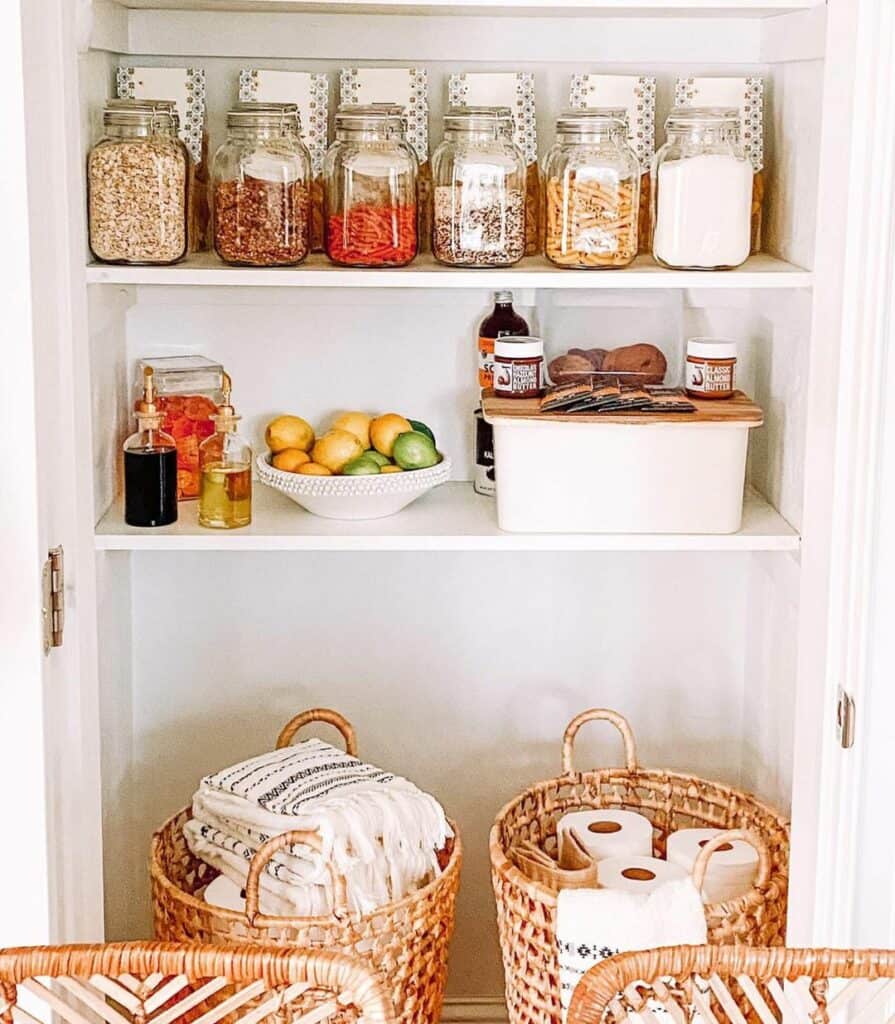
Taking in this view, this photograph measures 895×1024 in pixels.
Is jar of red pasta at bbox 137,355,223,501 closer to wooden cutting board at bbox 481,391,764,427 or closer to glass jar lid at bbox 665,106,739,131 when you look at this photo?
Answer: wooden cutting board at bbox 481,391,764,427

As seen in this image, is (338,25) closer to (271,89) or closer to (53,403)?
(271,89)

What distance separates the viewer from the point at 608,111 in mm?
1918

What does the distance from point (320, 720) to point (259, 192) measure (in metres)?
0.78

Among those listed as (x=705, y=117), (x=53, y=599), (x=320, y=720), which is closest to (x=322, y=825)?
(x=320, y=720)

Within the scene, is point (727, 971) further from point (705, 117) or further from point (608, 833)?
point (705, 117)

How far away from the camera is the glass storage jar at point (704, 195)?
1898 mm

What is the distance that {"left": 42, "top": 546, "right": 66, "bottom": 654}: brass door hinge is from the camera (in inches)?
61.3

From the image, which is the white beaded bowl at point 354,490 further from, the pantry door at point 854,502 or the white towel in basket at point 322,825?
the pantry door at point 854,502

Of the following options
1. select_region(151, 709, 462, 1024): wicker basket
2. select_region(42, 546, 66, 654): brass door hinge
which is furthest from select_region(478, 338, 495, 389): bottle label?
select_region(42, 546, 66, 654): brass door hinge

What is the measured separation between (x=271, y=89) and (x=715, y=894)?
1279 mm

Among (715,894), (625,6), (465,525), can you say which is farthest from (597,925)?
(625,6)

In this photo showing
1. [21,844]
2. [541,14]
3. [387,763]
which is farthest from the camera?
[387,763]

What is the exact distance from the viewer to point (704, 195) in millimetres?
1900

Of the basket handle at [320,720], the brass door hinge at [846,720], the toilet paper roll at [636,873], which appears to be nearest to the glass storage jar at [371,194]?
the basket handle at [320,720]
